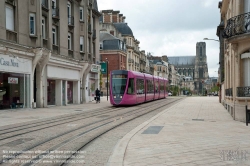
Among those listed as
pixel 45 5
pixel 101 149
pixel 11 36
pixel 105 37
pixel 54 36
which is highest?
pixel 105 37

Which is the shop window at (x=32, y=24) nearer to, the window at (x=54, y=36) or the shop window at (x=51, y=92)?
the window at (x=54, y=36)

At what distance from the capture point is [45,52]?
2716cm

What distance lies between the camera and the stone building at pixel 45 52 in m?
24.0

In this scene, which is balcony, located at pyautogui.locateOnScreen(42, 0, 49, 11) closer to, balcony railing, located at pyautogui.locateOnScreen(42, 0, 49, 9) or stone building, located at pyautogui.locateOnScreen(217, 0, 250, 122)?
balcony railing, located at pyautogui.locateOnScreen(42, 0, 49, 9)

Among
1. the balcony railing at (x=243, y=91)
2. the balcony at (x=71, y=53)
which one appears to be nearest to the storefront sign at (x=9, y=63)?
the balcony at (x=71, y=53)

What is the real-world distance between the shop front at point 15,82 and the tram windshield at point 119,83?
6982 mm

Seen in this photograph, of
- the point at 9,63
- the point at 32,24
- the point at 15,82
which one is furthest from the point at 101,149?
the point at 32,24

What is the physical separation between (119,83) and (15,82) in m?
8.50

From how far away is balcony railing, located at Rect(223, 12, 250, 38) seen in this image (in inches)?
623

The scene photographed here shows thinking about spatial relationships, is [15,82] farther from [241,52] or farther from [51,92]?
[241,52]

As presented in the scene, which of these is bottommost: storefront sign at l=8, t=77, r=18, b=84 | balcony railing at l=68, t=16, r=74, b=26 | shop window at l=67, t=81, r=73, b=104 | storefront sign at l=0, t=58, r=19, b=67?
shop window at l=67, t=81, r=73, b=104

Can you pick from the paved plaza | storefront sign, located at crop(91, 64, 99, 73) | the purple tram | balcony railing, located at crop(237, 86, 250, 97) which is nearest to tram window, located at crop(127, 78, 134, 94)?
the purple tram

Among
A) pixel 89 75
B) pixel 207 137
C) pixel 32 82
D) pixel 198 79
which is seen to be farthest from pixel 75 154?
pixel 198 79

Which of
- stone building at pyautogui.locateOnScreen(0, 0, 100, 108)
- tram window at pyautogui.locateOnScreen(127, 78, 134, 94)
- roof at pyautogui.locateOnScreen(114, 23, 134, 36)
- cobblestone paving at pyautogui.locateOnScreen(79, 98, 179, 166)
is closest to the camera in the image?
cobblestone paving at pyautogui.locateOnScreen(79, 98, 179, 166)
